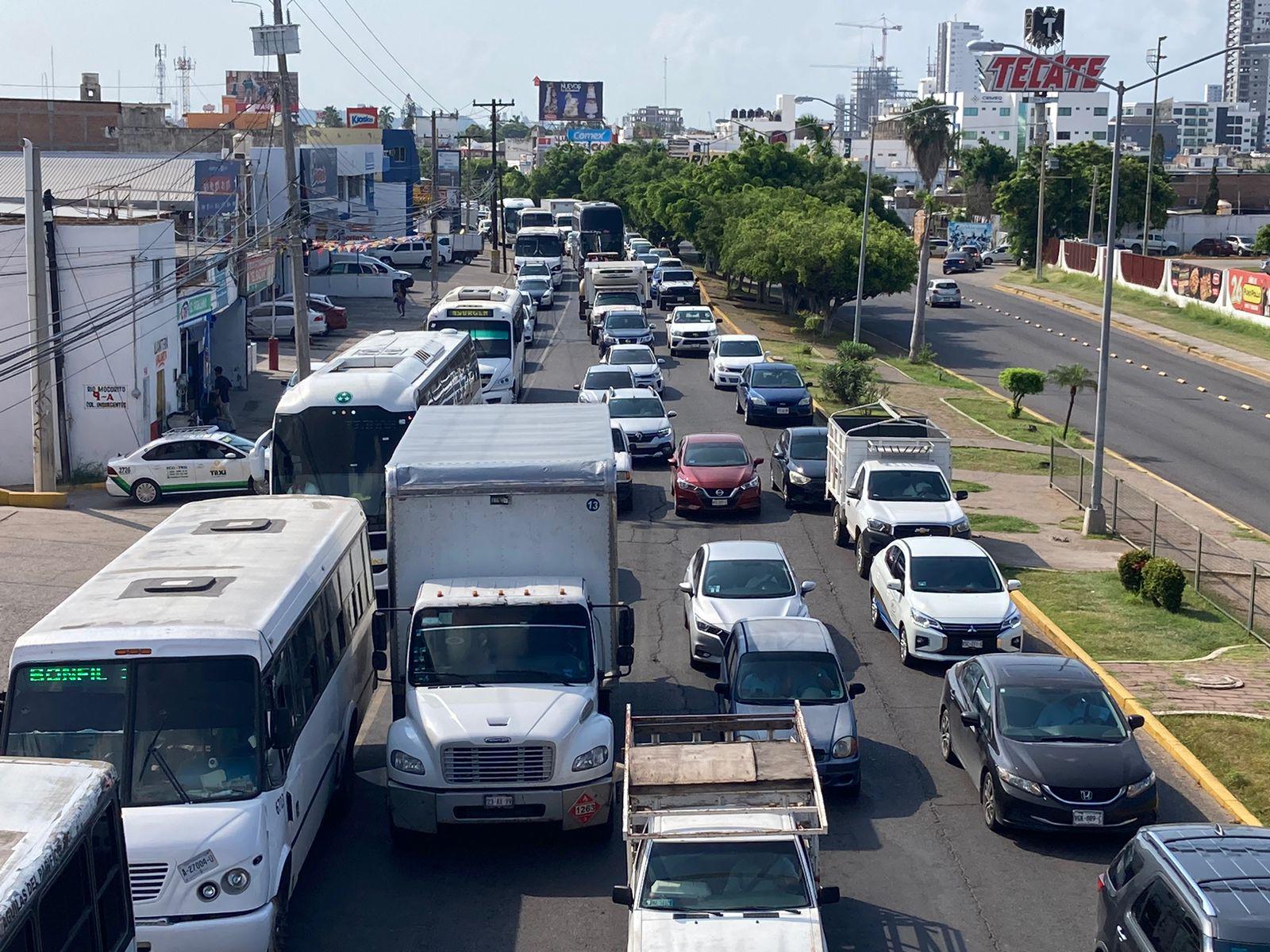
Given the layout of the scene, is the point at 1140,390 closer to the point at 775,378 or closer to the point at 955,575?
the point at 775,378

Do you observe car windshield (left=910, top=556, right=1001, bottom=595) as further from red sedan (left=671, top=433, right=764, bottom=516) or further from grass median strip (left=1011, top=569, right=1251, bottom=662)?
red sedan (left=671, top=433, right=764, bottom=516)

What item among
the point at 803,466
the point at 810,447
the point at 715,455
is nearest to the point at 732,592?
the point at 715,455

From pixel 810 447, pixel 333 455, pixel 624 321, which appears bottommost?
pixel 810 447

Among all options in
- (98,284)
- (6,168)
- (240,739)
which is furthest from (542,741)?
(6,168)

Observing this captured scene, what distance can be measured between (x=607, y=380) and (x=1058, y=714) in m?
22.6

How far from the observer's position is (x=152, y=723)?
36.9ft

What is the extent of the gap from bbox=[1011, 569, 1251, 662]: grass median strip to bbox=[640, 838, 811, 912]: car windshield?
10.3 m

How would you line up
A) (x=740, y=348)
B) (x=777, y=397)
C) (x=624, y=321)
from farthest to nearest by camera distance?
(x=624, y=321) → (x=740, y=348) → (x=777, y=397)

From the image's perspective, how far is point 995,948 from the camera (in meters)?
12.1

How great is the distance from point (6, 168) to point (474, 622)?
160 feet

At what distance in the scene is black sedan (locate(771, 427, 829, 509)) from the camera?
29.4 m

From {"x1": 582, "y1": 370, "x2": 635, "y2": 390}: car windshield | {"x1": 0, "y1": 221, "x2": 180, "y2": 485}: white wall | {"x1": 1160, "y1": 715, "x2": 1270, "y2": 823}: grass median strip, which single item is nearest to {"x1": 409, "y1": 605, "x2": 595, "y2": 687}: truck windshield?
{"x1": 1160, "y1": 715, "x2": 1270, "y2": 823}: grass median strip

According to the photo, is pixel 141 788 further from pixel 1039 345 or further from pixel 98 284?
pixel 1039 345

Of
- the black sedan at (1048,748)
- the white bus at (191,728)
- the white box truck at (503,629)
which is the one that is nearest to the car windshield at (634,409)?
the white box truck at (503,629)
